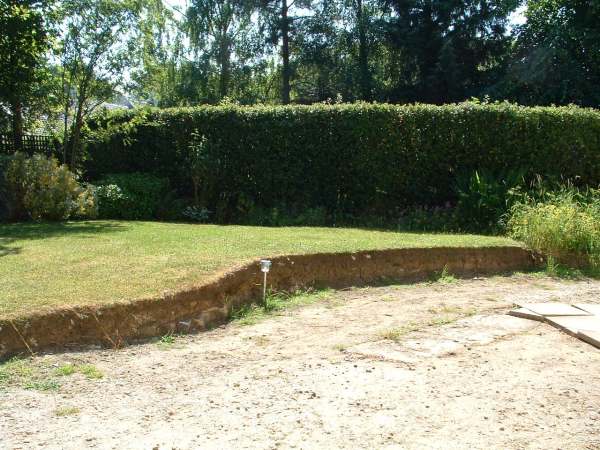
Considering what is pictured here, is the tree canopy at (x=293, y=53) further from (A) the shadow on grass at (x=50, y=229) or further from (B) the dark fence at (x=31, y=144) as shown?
(A) the shadow on grass at (x=50, y=229)

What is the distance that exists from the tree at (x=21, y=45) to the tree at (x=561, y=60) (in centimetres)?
1445

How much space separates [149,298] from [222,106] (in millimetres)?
7384

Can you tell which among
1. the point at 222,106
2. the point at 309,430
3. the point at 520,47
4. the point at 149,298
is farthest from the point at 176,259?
the point at 520,47

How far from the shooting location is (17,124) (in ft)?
42.8

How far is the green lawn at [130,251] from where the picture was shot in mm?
5043

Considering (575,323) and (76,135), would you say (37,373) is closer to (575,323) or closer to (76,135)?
(575,323)

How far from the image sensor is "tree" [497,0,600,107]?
690 inches

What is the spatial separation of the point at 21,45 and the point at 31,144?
252cm

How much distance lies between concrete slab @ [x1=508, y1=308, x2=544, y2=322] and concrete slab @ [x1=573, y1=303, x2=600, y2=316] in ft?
2.01

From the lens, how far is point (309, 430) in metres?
3.21

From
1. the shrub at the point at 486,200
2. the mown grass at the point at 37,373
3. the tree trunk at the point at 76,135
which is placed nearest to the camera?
the mown grass at the point at 37,373

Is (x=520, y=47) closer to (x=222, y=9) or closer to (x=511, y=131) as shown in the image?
(x=511, y=131)

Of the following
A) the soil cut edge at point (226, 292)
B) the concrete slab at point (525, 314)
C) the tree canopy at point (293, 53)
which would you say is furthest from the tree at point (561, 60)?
the concrete slab at point (525, 314)

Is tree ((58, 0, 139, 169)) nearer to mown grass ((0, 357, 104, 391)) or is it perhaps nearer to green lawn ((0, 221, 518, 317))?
green lawn ((0, 221, 518, 317))
